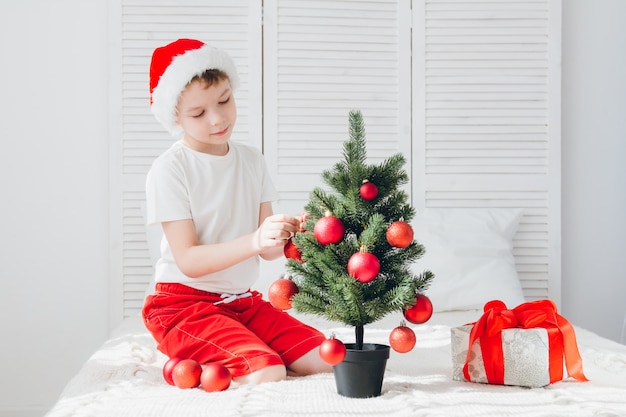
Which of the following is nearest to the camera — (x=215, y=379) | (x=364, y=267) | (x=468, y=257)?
(x=364, y=267)

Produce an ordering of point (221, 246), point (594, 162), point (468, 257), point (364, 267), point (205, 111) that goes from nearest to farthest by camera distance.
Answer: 1. point (364, 267)
2. point (221, 246)
3. point (205, 111)
4. point (468, 257)
5. point (594, 162)

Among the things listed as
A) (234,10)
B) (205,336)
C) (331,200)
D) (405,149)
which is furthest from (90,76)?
(331,200)

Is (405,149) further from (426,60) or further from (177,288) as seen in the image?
(177,288)

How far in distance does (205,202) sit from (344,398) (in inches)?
24.0

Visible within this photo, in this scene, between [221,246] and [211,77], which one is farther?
[211,77]

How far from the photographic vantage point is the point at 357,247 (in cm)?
133

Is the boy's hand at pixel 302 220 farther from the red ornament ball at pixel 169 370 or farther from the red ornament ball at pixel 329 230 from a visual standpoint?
the red ornament ball at pixel 169 370

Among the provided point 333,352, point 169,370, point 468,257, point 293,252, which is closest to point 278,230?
point 293,252

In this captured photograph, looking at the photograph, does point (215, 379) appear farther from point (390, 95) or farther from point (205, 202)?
point (390, 95)

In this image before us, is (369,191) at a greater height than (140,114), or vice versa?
(140,114)

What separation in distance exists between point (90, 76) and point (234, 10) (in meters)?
0.60

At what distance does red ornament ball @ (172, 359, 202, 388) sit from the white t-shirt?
1.02 feet

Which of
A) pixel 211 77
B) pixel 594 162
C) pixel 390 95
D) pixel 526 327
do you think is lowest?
pixel 526 327

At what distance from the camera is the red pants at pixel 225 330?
1.49 m
